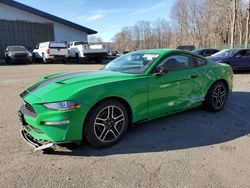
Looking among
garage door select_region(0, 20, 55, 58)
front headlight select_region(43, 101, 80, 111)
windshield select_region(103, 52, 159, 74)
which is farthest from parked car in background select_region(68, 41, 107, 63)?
front headlight select_region(43, 101, 80, 111)

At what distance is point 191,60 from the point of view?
16.8 ft

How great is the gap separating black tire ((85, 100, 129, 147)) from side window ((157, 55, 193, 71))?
3.96 feet

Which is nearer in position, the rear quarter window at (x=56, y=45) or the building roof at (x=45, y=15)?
the rear quarter window at (x=56, y=45)

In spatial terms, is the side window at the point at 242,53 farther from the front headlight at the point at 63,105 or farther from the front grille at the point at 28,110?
the front grille at the point at 28,110

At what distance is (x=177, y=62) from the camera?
15.7 ft

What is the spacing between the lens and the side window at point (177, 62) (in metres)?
4.57

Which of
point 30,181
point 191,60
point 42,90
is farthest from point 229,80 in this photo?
point 30,181

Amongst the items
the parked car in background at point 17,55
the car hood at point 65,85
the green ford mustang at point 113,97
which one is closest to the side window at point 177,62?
the green ford mustang at point 113,97

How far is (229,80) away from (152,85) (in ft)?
8.54

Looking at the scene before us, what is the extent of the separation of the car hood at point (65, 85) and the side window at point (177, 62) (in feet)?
2.64

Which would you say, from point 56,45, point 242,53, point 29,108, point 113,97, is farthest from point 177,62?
point 56,45

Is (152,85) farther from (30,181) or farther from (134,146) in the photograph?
(30,181)

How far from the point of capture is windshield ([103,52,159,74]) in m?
4.43

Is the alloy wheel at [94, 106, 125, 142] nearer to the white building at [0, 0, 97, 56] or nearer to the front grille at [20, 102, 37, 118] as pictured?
the front grille at [20, 102, 37, 118]
